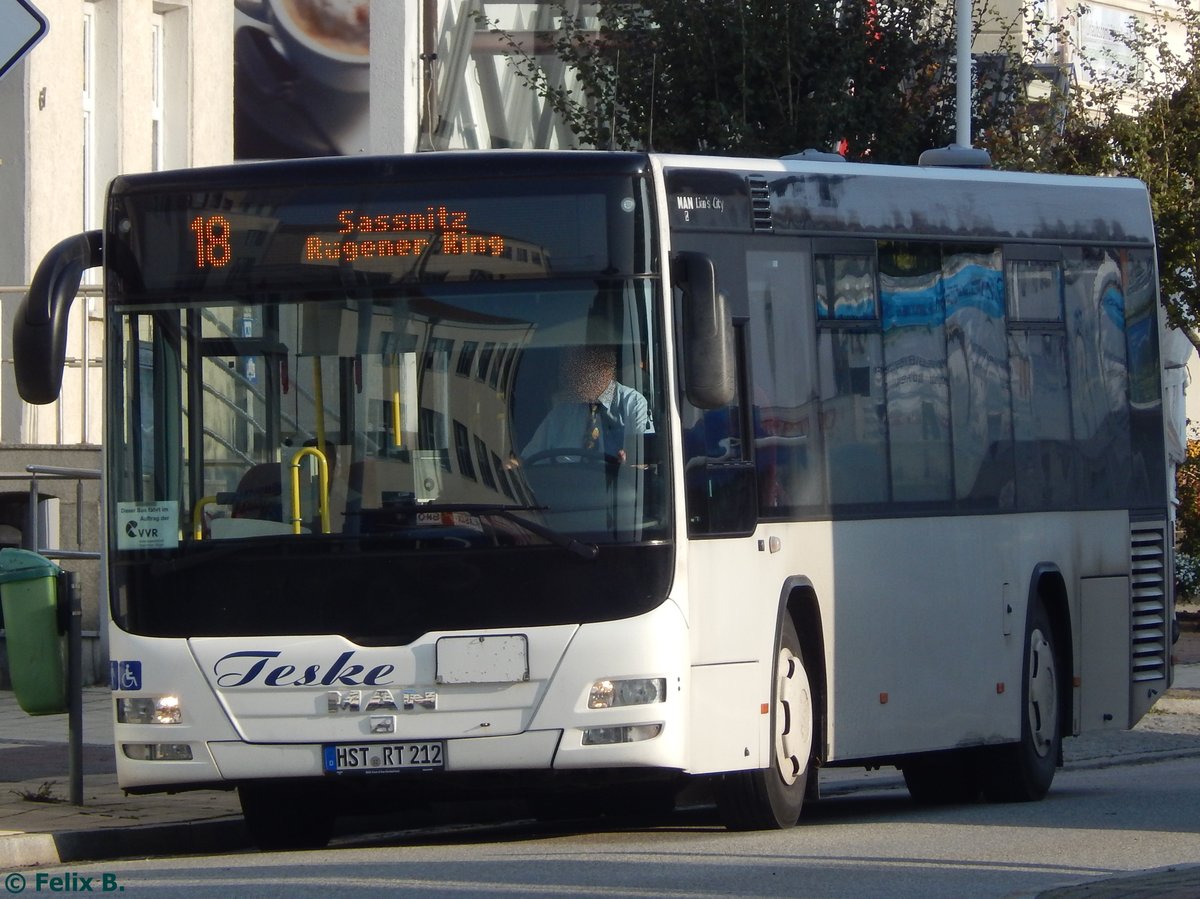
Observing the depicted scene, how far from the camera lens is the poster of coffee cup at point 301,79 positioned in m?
27.6

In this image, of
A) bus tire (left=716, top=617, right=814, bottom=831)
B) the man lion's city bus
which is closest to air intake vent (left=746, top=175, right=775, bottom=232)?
the man lion's city bus

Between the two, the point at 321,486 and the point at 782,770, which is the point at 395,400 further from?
the point at 782,770

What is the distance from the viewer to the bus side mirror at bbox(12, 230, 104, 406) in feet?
31.2

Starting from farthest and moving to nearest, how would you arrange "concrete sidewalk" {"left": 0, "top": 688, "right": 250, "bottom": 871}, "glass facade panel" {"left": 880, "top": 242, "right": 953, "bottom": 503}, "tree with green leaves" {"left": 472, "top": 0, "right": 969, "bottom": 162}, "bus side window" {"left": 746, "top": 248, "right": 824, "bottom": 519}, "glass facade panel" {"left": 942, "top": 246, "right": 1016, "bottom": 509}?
"tree with green leaves" {"left": 472, "top": 0, "right": 969, "bottom": 162} < "glass facade panel" {"left": 942, "top": 246, "right": 1016, "bottom": 509} < "glass facade panel" {"left": 880, "top": 242, "right": 953, "bottom": 503} < "bus side window" {"left": 746, "top": 248, "right": 824, "bottom": 519} < "concrete sidewalk" {"left": 0, "top": 688, "right": 250, "bottom": 871}

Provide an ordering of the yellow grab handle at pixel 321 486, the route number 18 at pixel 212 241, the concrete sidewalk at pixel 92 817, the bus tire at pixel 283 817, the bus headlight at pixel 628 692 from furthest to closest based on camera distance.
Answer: the bus tire at pixel 283 817, the concrete sidewalk at pixel 92 817, the route number 18 at pixel 212 241, the yellow grab handle at pixel 321 486, the bus headlight at pixel 628 692

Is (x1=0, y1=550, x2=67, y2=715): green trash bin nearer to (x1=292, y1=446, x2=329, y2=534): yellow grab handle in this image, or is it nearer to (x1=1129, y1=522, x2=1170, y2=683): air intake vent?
(x1=292, y1=446, x2=329, y2=534): yellow grab handle

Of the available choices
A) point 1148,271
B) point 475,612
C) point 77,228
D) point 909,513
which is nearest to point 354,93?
point 77,228

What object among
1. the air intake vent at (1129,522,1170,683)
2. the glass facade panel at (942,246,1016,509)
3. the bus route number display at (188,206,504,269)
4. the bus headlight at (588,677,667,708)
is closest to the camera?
the bus headlight at (588,677,667,708)

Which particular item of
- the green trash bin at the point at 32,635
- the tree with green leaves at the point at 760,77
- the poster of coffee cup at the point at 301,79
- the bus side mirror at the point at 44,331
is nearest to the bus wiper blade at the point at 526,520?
the bus side mirror at the point at 44,331

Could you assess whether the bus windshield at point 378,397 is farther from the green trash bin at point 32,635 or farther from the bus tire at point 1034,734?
the bus tire at point 1034,734

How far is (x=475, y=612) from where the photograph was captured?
954 cm

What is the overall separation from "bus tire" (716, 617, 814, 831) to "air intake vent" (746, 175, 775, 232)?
1744 mm

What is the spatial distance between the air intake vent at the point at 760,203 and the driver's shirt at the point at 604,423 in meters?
1.46

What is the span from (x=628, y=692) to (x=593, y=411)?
111 centimetres
